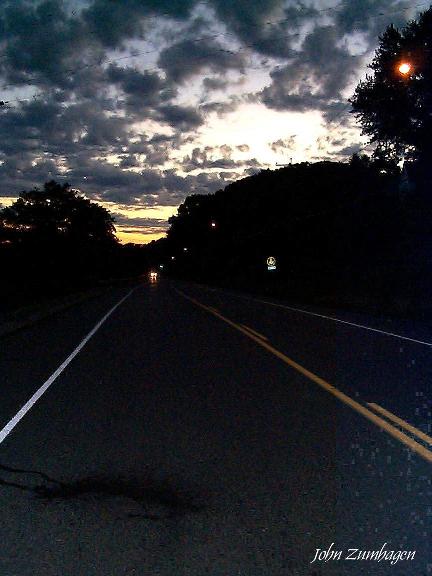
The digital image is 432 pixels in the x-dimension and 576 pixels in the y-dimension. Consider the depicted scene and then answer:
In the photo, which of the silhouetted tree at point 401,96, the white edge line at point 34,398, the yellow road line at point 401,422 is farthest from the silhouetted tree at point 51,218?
the yellow road line at point 401,422

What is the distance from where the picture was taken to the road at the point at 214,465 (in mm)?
4902

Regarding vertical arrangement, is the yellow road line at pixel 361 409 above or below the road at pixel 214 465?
below

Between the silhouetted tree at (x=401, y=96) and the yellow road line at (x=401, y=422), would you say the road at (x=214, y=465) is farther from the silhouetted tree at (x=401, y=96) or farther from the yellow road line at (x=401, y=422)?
the silhouetted tree at (x=401, y=96)

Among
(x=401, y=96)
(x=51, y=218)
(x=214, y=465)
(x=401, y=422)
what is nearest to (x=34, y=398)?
(x=214, y=465)

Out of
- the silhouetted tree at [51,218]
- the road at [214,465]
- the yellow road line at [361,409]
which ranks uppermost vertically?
the silhouetted tree at [51,218]

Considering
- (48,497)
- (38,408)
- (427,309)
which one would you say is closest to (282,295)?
(427,309)

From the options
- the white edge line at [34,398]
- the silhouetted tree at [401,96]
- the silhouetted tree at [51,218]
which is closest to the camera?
the white edge line at [34,398]

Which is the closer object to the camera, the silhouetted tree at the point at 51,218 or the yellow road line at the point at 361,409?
the yellow road line at the point at 361,409

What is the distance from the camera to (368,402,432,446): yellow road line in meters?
8.03

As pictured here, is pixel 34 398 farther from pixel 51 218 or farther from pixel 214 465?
pixel 51 218

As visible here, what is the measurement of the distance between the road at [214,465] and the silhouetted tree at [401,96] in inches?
1331

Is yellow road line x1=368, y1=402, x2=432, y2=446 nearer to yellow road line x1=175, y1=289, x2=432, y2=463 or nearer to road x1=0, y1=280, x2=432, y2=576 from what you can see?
road x1=0, y1=280, x2=432, y2=576

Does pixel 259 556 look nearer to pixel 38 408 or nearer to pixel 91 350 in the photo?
pixel 38 408

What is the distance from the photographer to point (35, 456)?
7.43 meters
